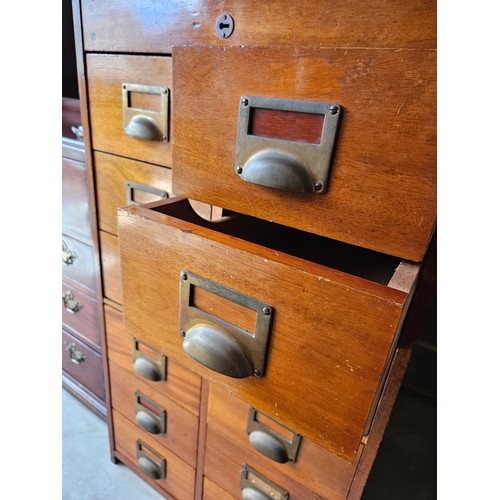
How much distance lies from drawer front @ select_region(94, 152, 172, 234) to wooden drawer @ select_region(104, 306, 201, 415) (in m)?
0.26

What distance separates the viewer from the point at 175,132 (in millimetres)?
493

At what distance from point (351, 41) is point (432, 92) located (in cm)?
14

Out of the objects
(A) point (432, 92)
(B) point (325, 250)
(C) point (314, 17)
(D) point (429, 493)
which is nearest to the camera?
(A) point (432, 92)

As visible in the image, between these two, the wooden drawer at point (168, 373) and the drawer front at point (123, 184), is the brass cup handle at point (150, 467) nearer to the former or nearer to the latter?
the wooden drawer at point (168, 373)

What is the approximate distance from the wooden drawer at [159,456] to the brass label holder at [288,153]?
2.53 ft

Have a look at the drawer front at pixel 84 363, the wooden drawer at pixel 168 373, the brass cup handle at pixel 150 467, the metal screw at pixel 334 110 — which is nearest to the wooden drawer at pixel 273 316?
the metal screw at pixel 334 110

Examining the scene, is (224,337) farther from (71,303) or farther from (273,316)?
(71,303)

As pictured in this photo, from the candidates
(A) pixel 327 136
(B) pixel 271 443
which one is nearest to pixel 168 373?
(B) pixel 271 443

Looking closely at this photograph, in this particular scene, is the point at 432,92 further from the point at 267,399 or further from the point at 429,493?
the point at 429,493

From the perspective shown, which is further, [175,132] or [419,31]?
[175,132]

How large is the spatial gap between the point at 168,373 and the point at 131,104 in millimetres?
561

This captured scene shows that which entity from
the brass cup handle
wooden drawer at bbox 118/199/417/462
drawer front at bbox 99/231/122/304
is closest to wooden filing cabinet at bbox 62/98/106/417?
drawer front at bbox 99/231/122/304
